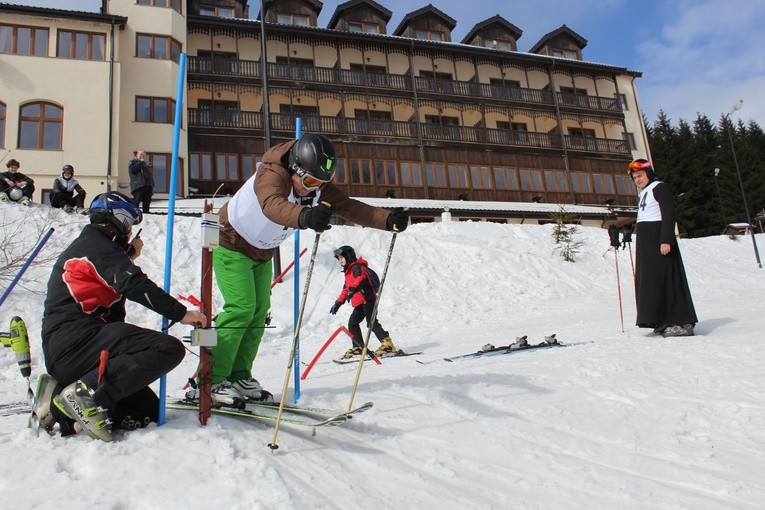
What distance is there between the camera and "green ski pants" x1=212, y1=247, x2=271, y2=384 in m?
3.45

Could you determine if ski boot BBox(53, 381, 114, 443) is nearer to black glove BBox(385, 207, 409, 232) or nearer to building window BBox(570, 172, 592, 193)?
black glove BBox(385, 207, 409, 232)

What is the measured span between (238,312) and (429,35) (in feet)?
104

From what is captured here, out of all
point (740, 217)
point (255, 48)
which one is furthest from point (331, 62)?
point (740, 217)

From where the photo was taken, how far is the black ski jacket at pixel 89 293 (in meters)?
2.73

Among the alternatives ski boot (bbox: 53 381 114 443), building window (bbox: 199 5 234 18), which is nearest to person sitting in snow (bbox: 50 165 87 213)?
ski boot (bbox: 53 381 114 443)

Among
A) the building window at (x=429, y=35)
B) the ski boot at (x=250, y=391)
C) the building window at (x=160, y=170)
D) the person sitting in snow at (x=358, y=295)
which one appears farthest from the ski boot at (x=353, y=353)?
the building window at (x=429, y=35)

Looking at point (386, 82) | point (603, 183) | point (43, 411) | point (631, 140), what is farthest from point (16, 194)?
point (631, 140)

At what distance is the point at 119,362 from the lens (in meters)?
2.72

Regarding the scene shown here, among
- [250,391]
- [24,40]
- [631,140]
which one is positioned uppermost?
[24,40]

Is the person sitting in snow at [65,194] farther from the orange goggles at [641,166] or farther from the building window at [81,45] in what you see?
the orange goggles at [641,166]

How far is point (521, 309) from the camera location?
42.6ft

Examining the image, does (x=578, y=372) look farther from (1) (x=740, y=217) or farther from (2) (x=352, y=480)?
(1) (x=740, y=217)

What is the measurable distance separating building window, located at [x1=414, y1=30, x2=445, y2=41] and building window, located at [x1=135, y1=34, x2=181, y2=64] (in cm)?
1440

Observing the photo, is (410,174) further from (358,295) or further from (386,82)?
(358,295)
